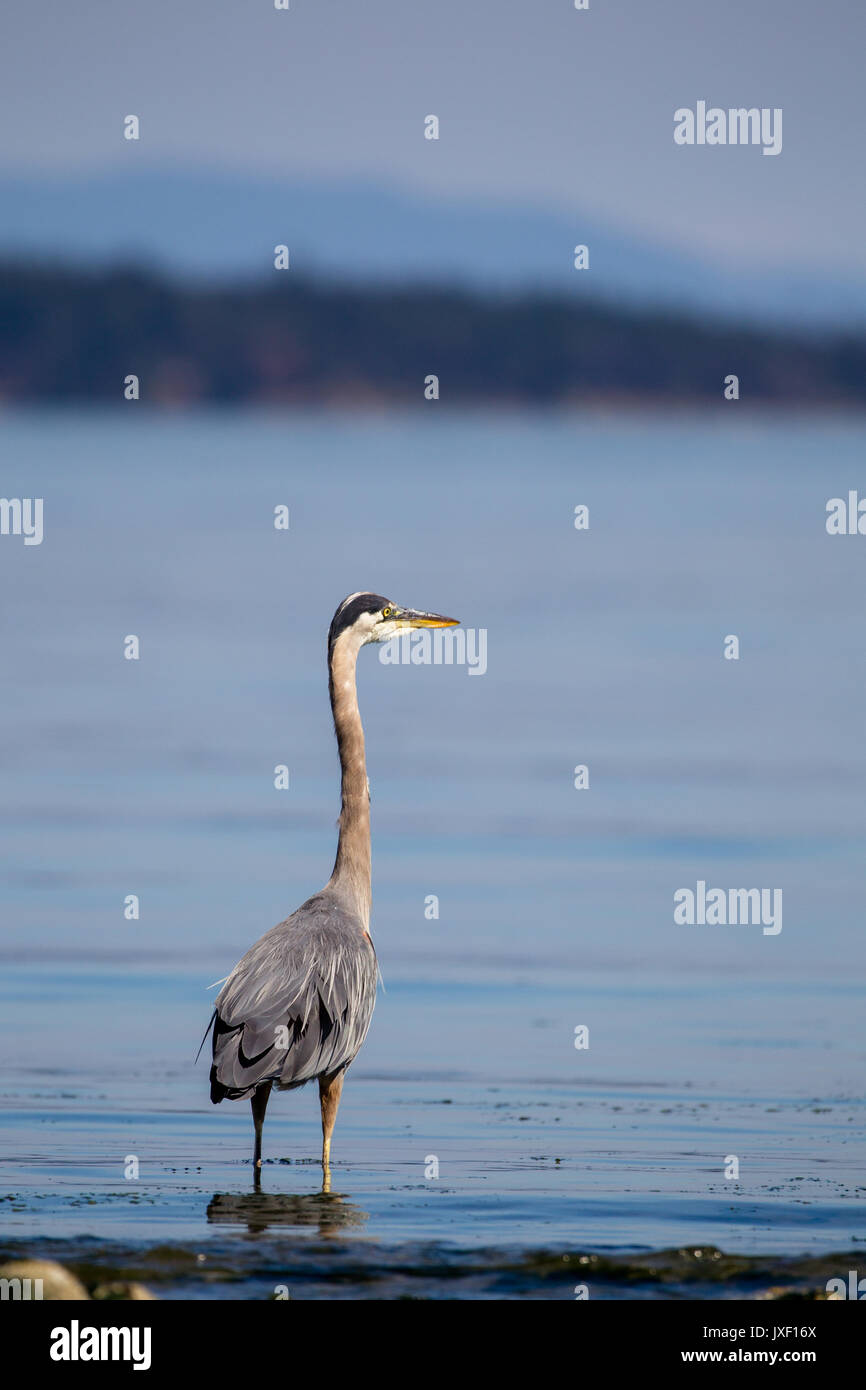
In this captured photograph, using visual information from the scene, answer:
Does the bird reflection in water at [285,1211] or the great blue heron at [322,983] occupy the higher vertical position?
the great blue heron at [322,983]

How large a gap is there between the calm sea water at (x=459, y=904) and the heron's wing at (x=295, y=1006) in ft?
2.43

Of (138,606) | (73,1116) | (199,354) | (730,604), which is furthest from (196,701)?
(199,354)

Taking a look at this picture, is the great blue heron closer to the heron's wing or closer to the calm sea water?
the heron's wing

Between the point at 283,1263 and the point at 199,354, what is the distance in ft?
334

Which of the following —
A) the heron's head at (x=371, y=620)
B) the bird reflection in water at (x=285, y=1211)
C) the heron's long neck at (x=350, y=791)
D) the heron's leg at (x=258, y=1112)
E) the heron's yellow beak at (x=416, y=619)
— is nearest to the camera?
the bird reflection in water at (x=285, y=1211)

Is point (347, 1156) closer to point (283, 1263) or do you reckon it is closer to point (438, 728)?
point (283, 1263)

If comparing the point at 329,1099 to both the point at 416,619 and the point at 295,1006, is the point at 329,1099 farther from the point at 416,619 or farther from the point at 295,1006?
the point at 416,619

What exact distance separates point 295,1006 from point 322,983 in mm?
300

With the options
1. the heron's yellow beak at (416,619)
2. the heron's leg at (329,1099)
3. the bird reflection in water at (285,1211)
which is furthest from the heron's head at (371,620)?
the bird reflection in water at (285,1211)

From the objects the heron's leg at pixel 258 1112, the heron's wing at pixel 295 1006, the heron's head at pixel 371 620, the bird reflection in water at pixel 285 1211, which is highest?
the heron's head at pixel 371 620

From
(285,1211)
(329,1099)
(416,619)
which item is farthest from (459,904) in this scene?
(285,1211)

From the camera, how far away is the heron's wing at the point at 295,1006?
40.5ft

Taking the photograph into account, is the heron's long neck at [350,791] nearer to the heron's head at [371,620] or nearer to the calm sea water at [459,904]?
the heron's head at [371,620]

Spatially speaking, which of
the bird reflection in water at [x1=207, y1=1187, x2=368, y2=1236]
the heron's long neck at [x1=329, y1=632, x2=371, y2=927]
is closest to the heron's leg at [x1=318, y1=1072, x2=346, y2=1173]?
the bird reflection in water at [x1=207, y1=1187, x2=368, y2=1236]
